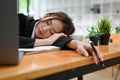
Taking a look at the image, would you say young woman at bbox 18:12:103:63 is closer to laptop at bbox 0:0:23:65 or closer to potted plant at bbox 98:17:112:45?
potted plant at bbox 98:17:112:45

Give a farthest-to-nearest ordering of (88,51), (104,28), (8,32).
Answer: (104,28)
(88,51)
(8,32)

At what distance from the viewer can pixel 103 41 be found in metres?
1.19

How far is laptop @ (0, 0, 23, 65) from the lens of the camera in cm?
48

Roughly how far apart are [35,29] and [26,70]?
27.3 inches

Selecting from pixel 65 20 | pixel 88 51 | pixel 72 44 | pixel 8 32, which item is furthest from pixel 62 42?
pixel 8 32

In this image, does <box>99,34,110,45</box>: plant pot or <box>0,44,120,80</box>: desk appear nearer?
<box>0,44,120,80</box>: desk

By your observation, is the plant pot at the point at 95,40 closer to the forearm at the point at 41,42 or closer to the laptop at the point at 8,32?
the forearm at the point at 41,42

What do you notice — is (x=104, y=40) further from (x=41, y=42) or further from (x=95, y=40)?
(x=41, y=42)

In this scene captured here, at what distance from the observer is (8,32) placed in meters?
0.50

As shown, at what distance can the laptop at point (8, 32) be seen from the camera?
481mm

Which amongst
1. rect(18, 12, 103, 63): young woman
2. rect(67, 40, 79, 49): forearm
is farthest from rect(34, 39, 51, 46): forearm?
rect(67, 40, 79, 49): forearm

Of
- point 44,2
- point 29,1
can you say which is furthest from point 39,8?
point 29,1

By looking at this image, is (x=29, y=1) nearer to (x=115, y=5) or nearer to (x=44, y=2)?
(x=44, y=2)

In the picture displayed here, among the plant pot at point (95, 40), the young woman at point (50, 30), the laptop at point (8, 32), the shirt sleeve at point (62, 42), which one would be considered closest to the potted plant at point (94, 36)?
the plant pot at point (95, 40)
